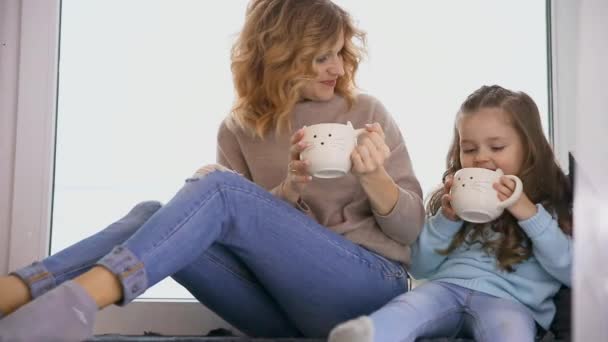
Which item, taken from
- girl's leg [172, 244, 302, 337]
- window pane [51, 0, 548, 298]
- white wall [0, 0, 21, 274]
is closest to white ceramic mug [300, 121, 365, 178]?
girl's leg [172, 244, 302, 337]

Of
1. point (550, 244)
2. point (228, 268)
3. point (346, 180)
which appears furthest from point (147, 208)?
point (550, 244)

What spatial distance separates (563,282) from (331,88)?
1.84ft

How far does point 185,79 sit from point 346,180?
574mm

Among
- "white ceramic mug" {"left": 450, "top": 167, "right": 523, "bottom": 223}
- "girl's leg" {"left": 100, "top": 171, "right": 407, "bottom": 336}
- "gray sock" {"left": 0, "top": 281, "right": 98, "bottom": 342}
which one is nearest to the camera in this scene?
"gray sock" {"left": 0, "top": 281, "right": 98, "bottom": 342}

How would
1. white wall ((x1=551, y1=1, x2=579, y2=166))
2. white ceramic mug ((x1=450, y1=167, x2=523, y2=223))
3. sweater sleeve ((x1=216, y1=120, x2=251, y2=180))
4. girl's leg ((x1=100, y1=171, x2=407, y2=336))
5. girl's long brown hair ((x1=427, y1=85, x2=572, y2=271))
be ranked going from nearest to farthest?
girl's leg ((x1=100, y1=171, x2=407, y2=336)) < white ceramic mug ((x1=450, y1=167, x2=523, y2=223)) < girl's long brown hair ((x1=427, y1=85, x2=572, y2=271)) < sweater sleeve ((x1=216, y1=120, x2=251, y2=180)) < white wall ((x1=551, y1=1, x2=579, y2=166))

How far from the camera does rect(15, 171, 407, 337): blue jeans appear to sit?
1.14 metres

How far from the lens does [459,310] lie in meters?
1.39

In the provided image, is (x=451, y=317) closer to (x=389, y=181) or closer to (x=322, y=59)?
(x=389, y=181)

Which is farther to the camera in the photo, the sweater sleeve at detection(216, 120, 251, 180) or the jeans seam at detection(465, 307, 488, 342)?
the sweater sleeve at detection(216, 120, 251, 180)

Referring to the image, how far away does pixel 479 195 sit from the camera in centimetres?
133

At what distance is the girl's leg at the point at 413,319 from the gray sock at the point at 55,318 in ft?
1.11

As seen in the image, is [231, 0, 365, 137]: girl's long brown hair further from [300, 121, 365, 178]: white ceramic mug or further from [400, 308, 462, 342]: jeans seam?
[400, 308, 462, 342]: jeans seam

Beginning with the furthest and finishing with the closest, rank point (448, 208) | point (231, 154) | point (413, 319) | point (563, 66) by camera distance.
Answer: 1. point (563, 66)
2. point (231, 154)
3. point (448, 208)
4. point (413, 319)

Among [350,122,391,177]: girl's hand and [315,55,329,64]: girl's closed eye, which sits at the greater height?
[315,55,329,64]: girl's closed eye
